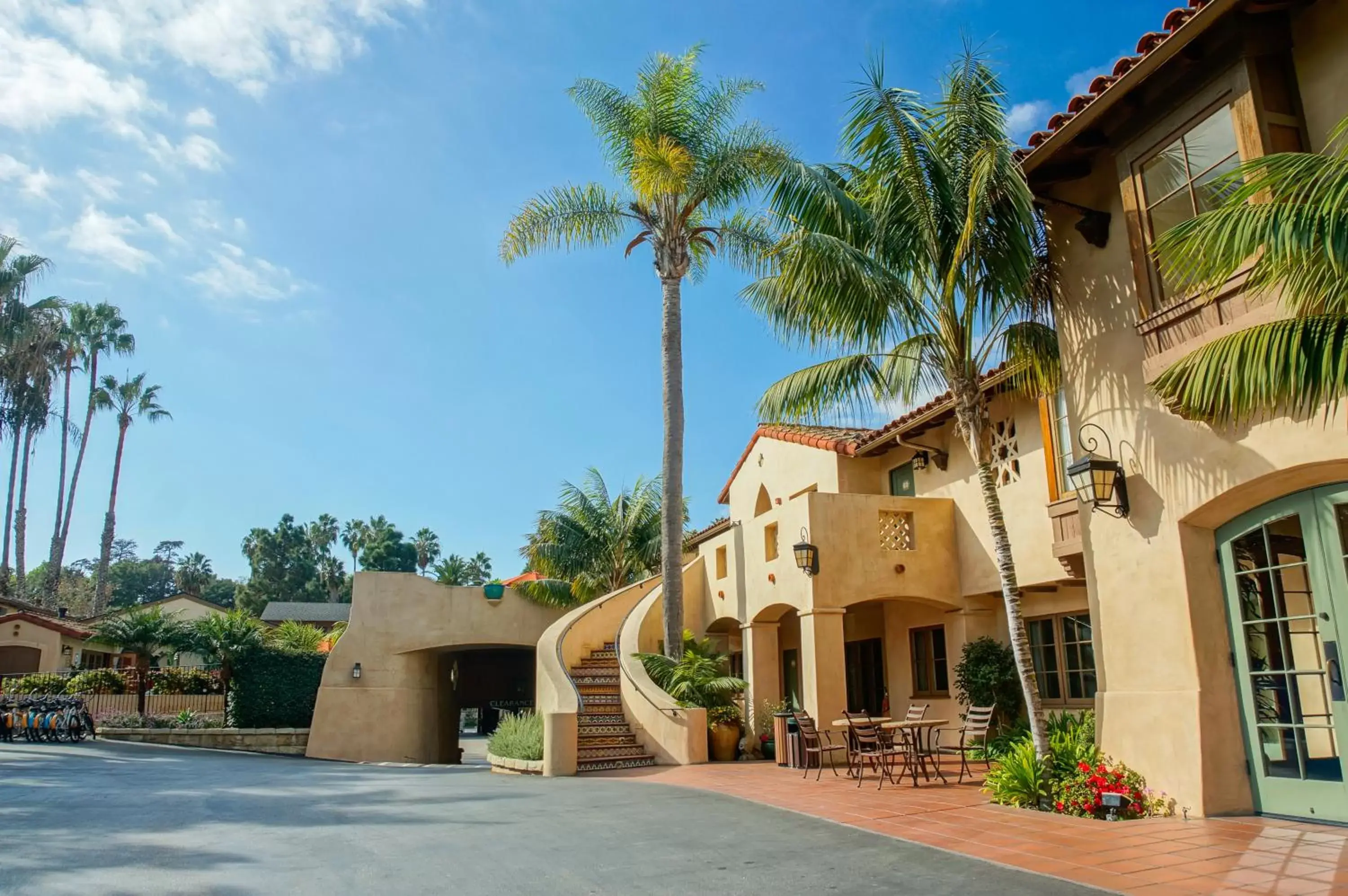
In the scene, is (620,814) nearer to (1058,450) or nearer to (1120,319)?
(1120,319)

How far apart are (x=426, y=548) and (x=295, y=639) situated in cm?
5512

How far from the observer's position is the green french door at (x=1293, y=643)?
24.1 feet

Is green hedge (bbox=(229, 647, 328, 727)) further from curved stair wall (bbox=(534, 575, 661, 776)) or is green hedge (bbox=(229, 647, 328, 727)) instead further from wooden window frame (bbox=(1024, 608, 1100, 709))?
wooden window frame (bbox=(1024, 608, 1100, 709))

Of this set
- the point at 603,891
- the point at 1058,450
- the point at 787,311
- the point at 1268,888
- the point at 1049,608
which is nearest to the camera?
the point at 1268,888

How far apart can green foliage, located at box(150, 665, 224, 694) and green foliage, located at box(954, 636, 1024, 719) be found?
19892 mm

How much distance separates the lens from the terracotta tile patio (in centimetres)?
575

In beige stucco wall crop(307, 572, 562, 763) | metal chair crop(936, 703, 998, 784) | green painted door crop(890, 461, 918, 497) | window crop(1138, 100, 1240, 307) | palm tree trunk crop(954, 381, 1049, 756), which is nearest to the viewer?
window crop(1138, 100, 1240, 307)

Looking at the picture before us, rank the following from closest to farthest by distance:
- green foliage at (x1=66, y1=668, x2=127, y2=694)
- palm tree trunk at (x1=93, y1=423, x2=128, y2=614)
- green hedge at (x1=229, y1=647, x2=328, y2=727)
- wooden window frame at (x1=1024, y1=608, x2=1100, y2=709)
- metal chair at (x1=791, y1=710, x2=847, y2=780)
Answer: metal chair at (x1=791, y1=710, x2=847, y2=780) → wooden window frame at (x1=1024, y1=608, x2=1100, y2=709) → green hedge at (x1=229, y1=647, x2=328, y2=727) → green foliage at (x1=66, y1=668, x2=127, y2=694) → palm tree trunk at (x1=93, y1=423, x2=128, y2=614)

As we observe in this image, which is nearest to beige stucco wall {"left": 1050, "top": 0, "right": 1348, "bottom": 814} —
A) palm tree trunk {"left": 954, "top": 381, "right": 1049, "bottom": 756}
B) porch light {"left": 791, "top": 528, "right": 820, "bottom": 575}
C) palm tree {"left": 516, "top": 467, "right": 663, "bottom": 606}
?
palm tree trunk {"left": 954, "top": 381, "right": 1049, "bottom": 756}

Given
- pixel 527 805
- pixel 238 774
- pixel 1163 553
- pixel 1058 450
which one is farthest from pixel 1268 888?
pixel 238 774

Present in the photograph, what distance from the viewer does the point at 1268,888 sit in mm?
5500

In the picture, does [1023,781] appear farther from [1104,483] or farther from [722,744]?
[722,744]

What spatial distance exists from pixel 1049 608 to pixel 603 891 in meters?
11.2

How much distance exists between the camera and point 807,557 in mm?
14812
